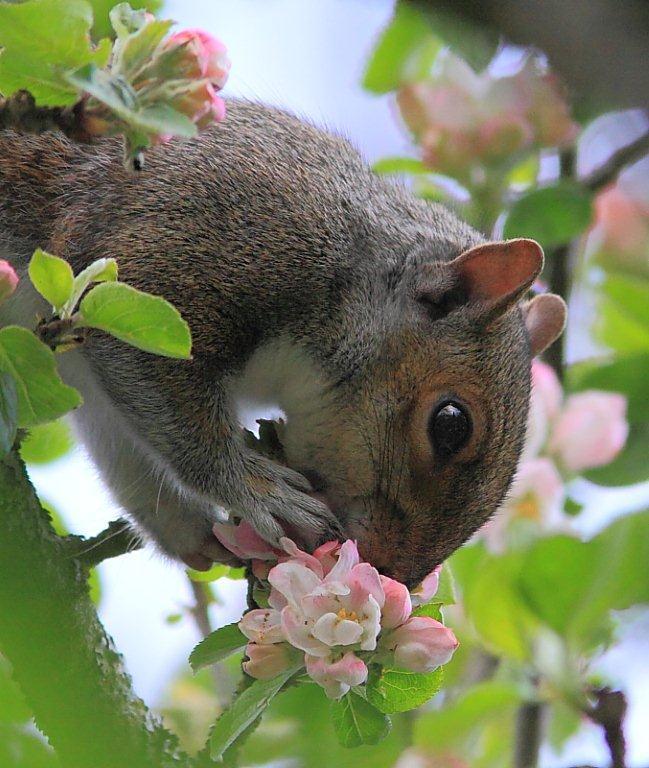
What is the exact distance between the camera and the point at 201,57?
1.37 metres

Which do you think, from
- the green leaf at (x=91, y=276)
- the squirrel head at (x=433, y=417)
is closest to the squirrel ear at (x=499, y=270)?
the squirrel head at (x=433, y=417)

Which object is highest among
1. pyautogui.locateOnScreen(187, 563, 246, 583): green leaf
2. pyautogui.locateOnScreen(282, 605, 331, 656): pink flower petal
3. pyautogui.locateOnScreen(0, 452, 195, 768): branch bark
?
pyautogui.locateOnScreen(282, 605, 331, 656): pink flower petal

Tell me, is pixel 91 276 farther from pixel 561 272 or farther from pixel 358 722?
pixel 561 272

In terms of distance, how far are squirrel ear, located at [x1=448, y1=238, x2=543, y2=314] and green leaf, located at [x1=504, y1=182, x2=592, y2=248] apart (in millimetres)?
709

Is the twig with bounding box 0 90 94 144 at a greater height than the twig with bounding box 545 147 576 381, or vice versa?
the twig with bounding box 545 147 576 381

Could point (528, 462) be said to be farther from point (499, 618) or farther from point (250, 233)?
point (250, 233)

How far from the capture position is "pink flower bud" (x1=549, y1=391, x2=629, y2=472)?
2824 millimetres

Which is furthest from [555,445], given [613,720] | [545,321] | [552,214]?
[613,720]

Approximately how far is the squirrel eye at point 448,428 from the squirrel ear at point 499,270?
0.69 feet

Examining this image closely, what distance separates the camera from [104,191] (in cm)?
231

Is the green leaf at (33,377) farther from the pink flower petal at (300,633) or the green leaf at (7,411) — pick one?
the pink flower petal at (300,633)

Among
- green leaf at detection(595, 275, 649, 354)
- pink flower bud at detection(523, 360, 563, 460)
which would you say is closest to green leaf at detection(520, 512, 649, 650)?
pink flower bud at detection(523, 360, 563, 460)

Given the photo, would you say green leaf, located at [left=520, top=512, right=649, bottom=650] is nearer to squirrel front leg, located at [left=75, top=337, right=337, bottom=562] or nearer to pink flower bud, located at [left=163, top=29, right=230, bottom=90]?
squirrel front leg, located at [left=75, top=337, right=337, bottom=562]

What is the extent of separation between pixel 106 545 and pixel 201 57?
860mm
